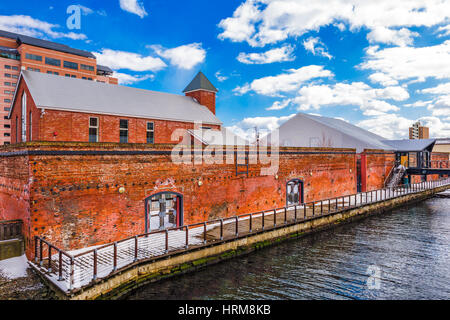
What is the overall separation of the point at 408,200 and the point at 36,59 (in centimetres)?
7006

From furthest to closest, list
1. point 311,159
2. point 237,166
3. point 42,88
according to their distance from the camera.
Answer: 1. point 311,159
2. point 42,88
3. point 237,166

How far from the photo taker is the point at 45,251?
33.2 ft

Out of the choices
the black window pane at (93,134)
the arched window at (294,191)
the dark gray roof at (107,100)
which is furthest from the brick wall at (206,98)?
the arched window at (294,191)

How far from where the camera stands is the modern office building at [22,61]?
201 feet

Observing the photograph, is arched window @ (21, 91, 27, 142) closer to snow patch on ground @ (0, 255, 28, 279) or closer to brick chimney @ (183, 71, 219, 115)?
snow patch on ground @ (0, 255, 28, 279)

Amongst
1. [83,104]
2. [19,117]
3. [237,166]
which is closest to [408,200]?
[237,166]

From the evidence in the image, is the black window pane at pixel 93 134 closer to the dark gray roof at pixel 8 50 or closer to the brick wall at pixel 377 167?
the brick wall at pixel 377 167

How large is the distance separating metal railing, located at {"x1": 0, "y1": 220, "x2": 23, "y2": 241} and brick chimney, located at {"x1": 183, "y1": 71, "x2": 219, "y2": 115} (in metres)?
20.4

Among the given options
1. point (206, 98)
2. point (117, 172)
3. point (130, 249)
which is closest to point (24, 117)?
point (117, 172)

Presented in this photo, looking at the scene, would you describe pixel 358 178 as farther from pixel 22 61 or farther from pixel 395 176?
pixel 22 61

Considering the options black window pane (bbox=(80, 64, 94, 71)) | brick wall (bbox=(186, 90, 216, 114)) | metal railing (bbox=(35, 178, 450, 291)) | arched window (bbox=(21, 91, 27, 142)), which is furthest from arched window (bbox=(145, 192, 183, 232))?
black window pane (bbox=(80, 64, 94, 71))

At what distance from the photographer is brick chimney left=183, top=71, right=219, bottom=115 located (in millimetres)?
29047

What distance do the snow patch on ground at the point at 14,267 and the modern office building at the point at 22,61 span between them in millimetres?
61412

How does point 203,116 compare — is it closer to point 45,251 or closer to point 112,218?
point 112,218
